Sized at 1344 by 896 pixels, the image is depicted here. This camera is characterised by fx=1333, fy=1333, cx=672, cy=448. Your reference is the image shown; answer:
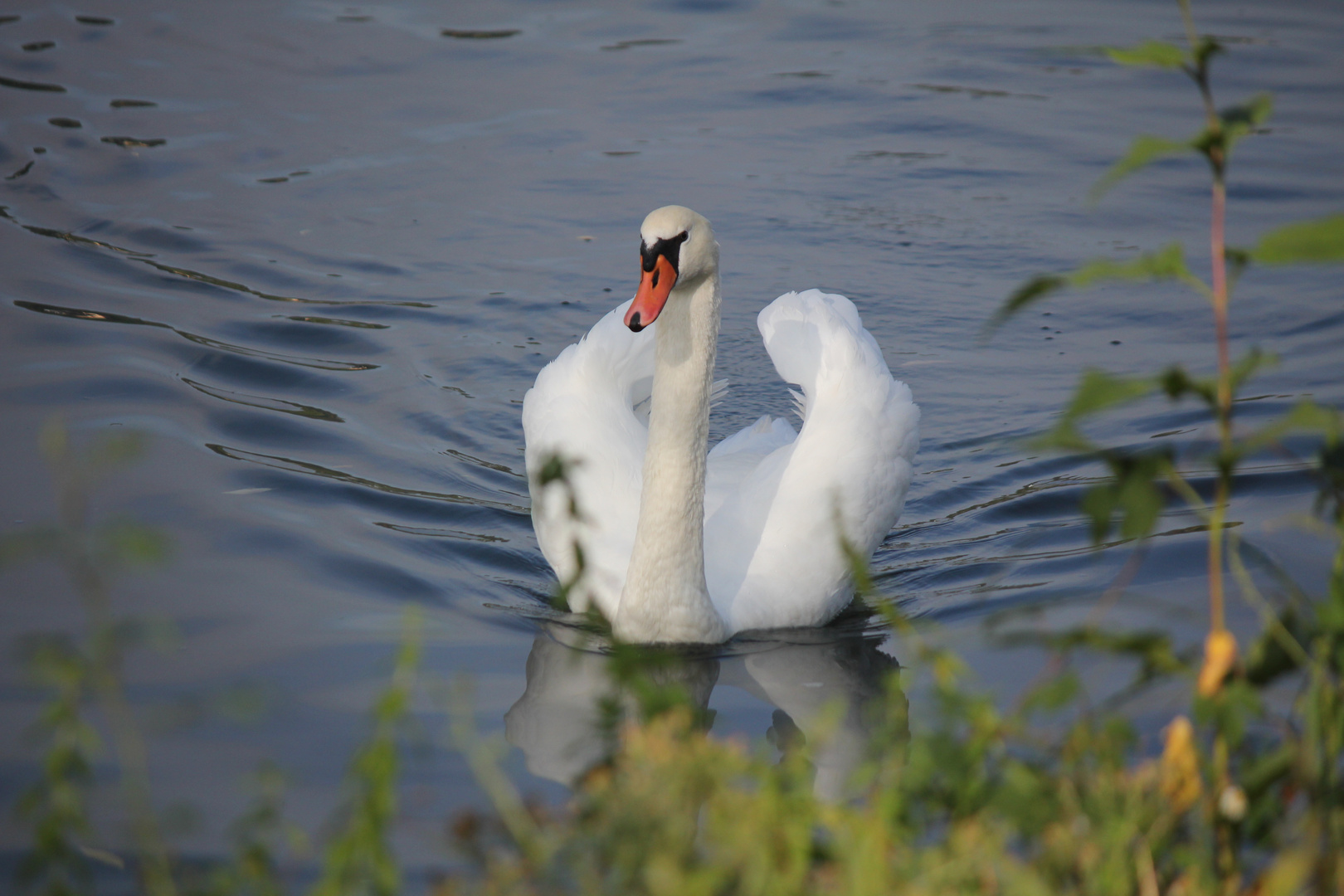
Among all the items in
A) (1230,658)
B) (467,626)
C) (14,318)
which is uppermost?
(1230,658)

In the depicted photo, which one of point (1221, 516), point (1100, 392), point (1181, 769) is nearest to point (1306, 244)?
point (1100, 392)

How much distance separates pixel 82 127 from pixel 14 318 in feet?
13.4

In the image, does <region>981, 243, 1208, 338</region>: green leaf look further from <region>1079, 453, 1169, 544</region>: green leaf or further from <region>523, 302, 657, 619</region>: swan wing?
<region>523, 302, 657, 619</region>: swan wing

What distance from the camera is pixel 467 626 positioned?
5.03 m

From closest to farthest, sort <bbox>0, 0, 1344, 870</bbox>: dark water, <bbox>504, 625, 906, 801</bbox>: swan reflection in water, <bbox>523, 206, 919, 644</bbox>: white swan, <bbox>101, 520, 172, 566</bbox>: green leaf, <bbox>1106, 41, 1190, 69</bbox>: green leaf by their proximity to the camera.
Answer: <bbox>101, 520, 172, 566</bbox>: green leaf < <bbox>1106, 41, 1190, 69</bbox>: green leaf < <bbox>504, 625, 906, 801</bbox>: swan reflection in water < <bbox>523, 206, 919, 644</bbox>: white swan < <bbox>0, 0, 1344, 870</bbox>: dark water

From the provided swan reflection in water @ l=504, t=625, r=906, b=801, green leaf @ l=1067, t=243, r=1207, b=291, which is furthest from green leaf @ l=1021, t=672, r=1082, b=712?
swan reflection in water @ l=504, t=625, r=906, b=801

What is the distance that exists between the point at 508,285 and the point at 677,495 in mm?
4529

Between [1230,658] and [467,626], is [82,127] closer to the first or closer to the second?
[467,626]

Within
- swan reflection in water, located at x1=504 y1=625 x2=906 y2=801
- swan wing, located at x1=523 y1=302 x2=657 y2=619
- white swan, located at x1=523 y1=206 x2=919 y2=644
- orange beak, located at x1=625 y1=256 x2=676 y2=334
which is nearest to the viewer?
A: swan reflection in water, located at x1=504 y1=625 x2=906 y2=801

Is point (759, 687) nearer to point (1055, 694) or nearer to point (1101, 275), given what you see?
point (1055, 694)

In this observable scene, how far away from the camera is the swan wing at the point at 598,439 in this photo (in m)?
5.14

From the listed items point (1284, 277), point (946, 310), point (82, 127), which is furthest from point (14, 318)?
point (1284, 277)

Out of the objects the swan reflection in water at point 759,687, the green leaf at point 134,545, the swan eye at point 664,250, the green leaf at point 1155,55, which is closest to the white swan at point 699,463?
the swan eye at point 664,250

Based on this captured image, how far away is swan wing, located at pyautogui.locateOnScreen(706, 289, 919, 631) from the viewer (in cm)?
503
